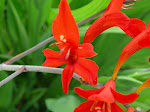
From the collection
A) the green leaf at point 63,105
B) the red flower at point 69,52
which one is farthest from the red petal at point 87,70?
the green leaf at point 63,105

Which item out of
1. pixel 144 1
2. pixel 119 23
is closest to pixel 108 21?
pixel 119 23

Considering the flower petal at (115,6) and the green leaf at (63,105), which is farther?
the green leaf at (63,105)

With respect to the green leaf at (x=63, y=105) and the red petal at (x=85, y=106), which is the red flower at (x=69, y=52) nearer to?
the red petal at (x=85, y=106)

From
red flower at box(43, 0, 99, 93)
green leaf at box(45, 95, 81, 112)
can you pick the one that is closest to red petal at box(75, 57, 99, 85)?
red flower at box(43, 0, 99, 93)

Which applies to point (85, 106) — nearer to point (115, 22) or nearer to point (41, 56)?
point (115, 22)

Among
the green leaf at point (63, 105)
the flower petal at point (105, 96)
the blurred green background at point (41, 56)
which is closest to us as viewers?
the flower petal at point (105, 96)

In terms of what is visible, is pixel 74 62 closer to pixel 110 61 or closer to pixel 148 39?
pixel 148 39

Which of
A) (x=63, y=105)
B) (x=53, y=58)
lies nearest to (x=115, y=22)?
(x=53, y=58)
